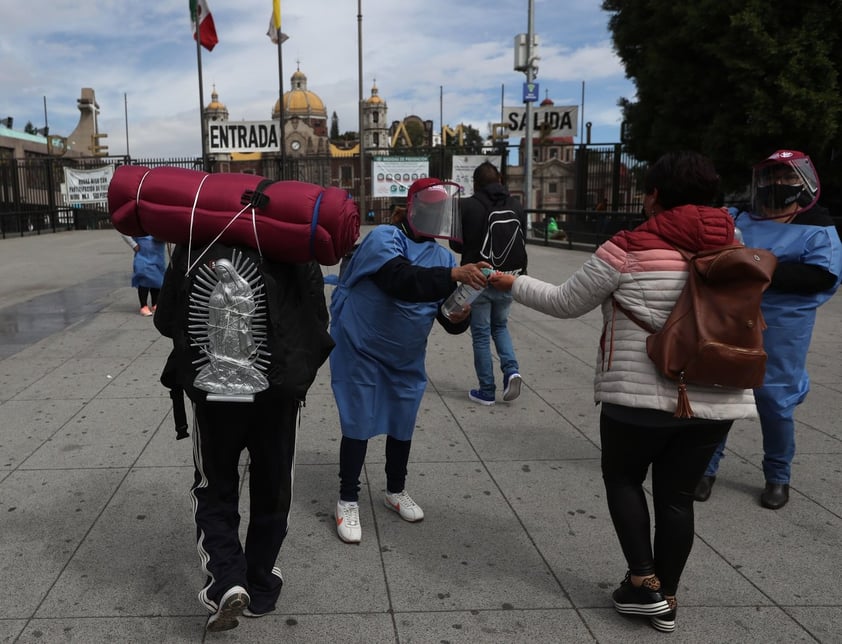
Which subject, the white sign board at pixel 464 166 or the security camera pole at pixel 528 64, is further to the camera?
the white sign board at pixel 464 166

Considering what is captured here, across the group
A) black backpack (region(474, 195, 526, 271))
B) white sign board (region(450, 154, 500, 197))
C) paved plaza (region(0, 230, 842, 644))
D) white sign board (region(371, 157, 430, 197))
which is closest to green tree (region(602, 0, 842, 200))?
white sign board (region(450, 154, 500, 197))

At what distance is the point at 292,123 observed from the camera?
252ft

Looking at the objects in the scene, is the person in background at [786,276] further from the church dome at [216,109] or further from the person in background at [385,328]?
the church dome at [216,109]

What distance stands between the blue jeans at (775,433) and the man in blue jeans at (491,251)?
5.51 ft

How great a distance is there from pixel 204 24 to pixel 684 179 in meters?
23.9

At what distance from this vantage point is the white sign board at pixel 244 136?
2572 cm

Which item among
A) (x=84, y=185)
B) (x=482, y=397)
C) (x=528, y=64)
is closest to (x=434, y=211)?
(x=482, y=397)

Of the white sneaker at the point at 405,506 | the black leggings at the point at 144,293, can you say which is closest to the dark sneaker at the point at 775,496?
the white sneaker at the point at 405,506

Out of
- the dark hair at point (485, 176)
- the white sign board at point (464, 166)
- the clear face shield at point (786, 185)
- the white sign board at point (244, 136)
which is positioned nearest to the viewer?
the clear face shield at point (786, 185)

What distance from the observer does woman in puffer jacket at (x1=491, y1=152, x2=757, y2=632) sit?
2.30m

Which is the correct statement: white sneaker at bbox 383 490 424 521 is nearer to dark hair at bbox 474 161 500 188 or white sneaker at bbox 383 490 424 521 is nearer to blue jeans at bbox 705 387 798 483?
blue jeans at bbox 705 387 798 483

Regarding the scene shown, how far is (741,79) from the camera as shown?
15.2m

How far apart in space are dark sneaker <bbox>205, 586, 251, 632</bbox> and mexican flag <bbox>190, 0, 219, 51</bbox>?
22.8 metres

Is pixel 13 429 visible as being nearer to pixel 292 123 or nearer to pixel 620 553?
pixel 620 553
